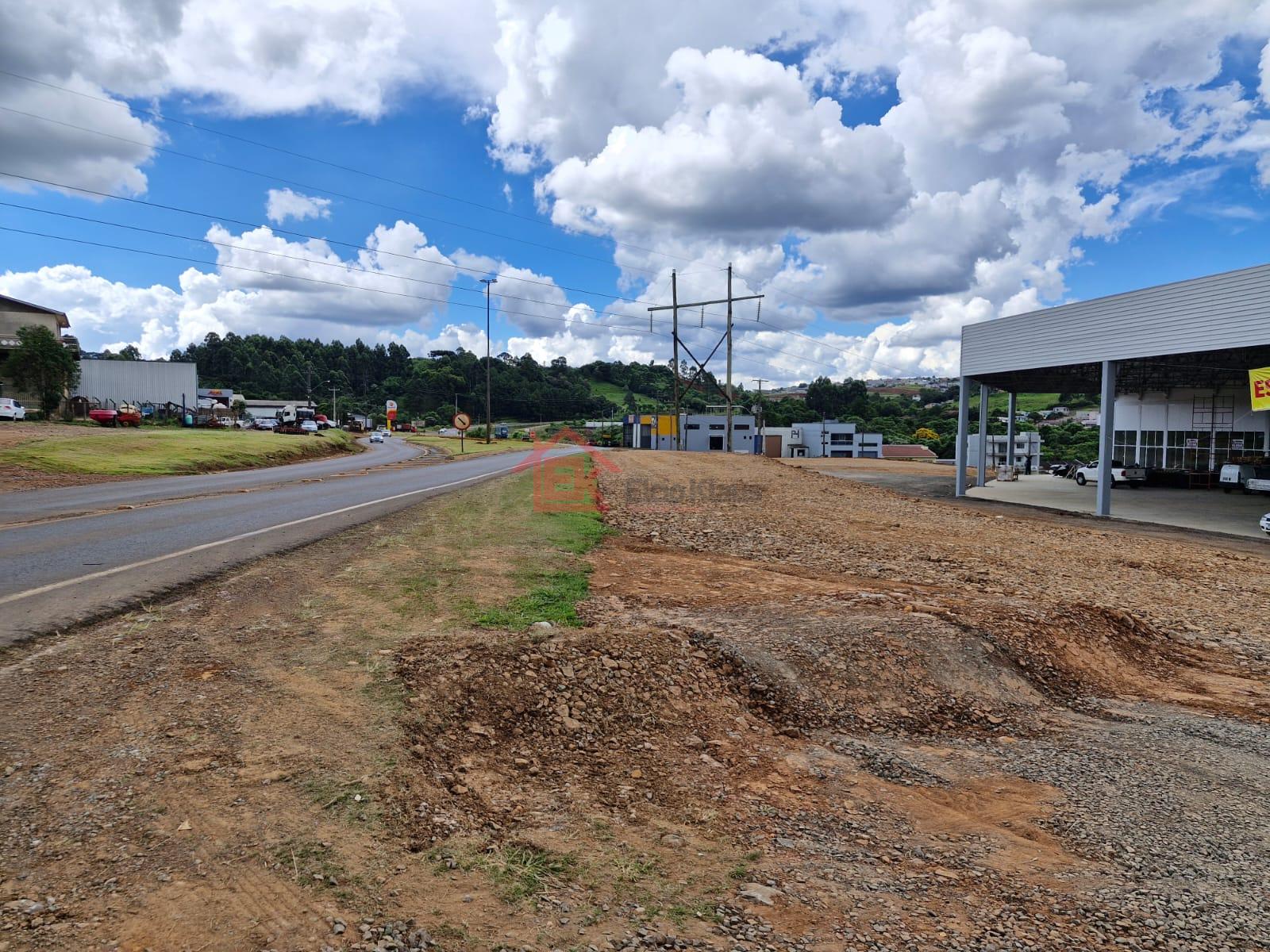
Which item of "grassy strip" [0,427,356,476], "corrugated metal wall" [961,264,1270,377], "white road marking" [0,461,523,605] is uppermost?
"corrugated metal wall" [961,264,1270,377]

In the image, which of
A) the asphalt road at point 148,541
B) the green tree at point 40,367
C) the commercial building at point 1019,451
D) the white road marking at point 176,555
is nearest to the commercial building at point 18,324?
the green tree at point 40,367

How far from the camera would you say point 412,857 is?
3.19 m

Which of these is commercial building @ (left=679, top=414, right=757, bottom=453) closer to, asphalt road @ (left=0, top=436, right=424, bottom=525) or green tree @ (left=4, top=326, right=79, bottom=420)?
green tree @ (left=4, top=326, right=79, bottom=420)

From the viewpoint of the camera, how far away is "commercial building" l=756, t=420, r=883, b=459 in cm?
10012

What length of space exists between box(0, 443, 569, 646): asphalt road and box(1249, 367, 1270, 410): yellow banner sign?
77.4ft

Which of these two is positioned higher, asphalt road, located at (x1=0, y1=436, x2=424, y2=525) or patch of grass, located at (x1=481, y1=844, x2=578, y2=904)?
asphalt road, located at (x1=0, y1=436, x2=424, y2=525)

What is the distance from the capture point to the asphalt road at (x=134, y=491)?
13273 mm

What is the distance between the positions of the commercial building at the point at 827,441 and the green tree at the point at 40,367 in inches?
3077

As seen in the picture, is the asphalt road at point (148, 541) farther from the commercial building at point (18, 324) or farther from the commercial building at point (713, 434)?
the commercial building at point (713, 434)

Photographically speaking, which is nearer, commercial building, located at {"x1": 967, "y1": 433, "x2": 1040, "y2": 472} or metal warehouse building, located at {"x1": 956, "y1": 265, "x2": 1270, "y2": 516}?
metal warehouse building, located at {"x1": 956, "y1": 265, "x2": 1270, "y2": 516}

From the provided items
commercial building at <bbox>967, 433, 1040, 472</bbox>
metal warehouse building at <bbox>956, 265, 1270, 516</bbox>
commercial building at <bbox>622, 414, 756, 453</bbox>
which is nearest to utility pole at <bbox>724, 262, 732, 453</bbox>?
metal warehouse building at <bbox>956, 265, 1270, 516</bbox>

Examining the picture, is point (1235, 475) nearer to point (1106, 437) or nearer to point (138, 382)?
point (1106, 437)

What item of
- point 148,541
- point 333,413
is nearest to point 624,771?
point 148,541

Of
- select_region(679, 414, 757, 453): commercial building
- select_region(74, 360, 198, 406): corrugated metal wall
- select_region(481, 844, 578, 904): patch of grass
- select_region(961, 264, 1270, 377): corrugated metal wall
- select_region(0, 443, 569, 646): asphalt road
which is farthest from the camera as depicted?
select_region(679, 414, 757, 453): commercial building
